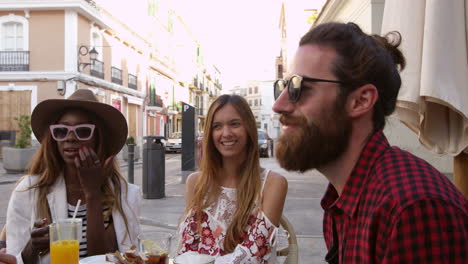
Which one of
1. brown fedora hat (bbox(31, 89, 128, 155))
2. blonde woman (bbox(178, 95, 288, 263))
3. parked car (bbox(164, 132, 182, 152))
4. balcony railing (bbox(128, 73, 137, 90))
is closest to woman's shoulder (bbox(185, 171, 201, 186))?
blonde woman (bbox(178, 95, 288, 263))

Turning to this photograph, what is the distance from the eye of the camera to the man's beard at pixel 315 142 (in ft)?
4.21

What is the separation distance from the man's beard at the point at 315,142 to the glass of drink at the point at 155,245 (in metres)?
0.55

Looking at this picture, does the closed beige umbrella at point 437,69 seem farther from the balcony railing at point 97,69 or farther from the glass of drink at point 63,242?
the balcony railing at point 97,69

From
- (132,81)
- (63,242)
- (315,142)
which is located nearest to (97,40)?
(132,81)

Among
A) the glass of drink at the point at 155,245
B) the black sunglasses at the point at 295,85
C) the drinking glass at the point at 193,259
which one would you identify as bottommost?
the drinking glass at the point at 193,259

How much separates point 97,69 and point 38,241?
2113cm

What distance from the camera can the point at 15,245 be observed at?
2061 millimetres

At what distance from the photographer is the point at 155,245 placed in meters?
1.50

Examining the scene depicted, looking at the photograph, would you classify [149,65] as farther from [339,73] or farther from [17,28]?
[339,73]

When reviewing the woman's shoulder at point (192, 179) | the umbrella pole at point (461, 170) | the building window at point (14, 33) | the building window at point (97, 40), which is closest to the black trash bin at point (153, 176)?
the woman's shoulder at point (192, 179)

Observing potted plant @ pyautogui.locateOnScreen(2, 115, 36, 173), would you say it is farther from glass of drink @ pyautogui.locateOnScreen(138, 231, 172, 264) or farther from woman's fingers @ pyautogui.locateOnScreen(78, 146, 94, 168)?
glass of drink @ pyautogui.locateOnScreen(138, 231, 172, 264)

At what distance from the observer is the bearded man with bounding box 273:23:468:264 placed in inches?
41.3

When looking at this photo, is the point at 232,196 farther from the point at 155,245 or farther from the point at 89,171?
the point at 155,245

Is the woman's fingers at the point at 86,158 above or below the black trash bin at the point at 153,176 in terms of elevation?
above
